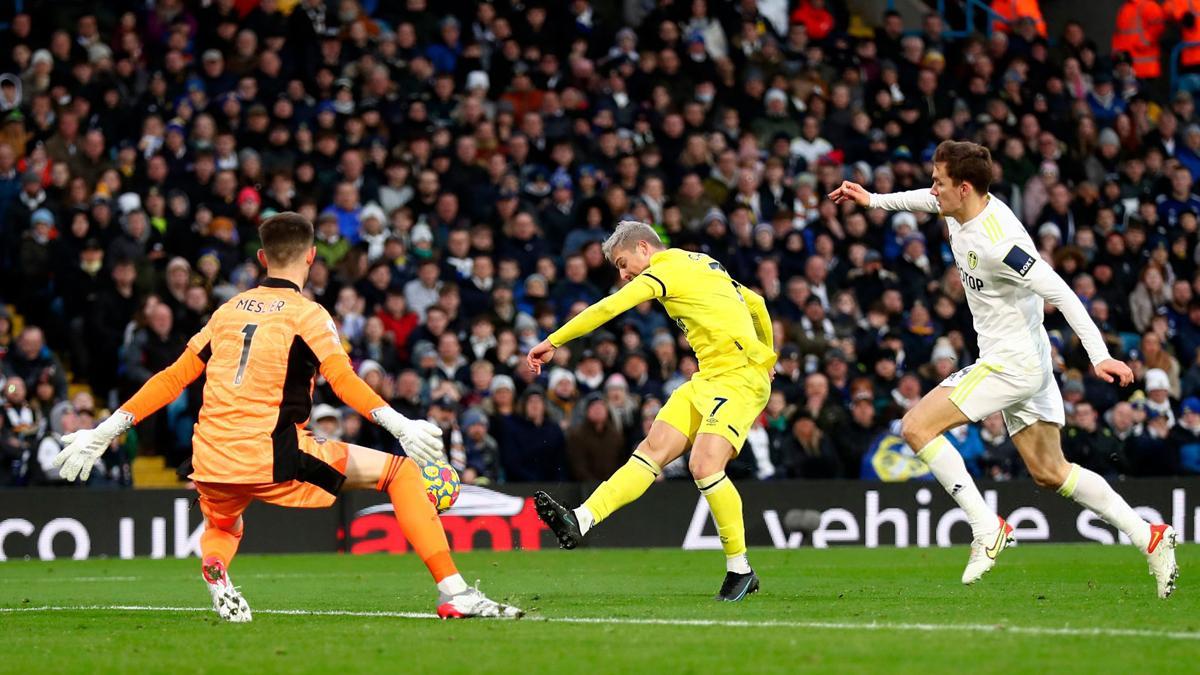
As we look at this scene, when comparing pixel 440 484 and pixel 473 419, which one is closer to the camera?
pixel 440 484

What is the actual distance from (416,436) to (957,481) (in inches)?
153

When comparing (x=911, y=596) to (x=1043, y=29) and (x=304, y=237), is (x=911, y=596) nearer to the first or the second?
(x=304, y=237)

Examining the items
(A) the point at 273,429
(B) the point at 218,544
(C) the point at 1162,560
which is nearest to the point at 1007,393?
(C) the point at 1162,560

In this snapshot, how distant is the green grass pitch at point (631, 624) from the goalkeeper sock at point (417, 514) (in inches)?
12.1

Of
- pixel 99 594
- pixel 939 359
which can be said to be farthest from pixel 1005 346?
pixel 939 359

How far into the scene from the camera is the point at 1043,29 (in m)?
27.8

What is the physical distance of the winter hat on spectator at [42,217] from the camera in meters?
18.2

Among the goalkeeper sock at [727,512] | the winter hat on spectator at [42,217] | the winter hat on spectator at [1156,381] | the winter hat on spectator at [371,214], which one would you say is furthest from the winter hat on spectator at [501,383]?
the goalkeeper sock at [727,512]

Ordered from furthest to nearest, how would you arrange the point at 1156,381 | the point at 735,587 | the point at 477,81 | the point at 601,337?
the point at 477,81, the point at 1156,381, the point at 601,337, the point at 735,587

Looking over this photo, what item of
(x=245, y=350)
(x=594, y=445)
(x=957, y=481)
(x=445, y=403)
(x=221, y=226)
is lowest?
(x=594, y=445)

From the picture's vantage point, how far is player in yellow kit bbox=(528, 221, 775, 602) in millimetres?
10367

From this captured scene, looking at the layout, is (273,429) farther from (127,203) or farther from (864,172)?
(864,172)

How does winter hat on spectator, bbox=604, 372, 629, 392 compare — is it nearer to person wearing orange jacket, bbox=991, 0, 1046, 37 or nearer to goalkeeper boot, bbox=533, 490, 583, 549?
goalkeeper boot, bbox=533, 490, 583, 549

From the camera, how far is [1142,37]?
27.3 meters
